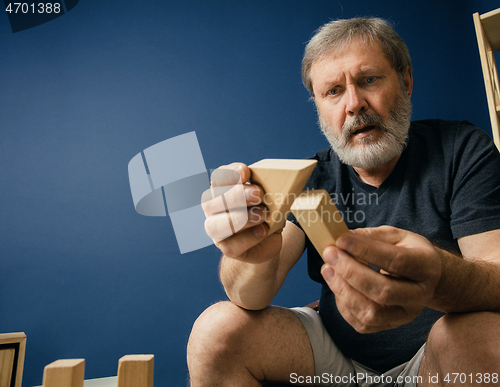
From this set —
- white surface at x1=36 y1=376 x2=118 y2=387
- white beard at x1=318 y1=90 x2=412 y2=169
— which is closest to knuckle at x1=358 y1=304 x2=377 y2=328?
white beard at x1=318 y1=90 x2=412 y2=169

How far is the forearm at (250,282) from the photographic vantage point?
747mm

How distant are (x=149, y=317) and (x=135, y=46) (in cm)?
144

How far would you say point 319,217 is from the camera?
0.46 meters

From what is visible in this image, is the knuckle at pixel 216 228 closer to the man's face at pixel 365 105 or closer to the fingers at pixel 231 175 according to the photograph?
the fingers at pixel 231 175

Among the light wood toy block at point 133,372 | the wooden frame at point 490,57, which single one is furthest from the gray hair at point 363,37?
the light wood toy block at point 133,372

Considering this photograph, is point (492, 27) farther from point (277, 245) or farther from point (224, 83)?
point (277, 245)

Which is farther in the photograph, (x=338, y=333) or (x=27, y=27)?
(x=27, y=27)

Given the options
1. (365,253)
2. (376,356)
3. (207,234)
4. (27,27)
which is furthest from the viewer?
(27,27)

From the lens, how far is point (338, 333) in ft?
2.90

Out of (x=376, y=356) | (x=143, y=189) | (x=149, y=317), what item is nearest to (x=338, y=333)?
(x=376, y=356)

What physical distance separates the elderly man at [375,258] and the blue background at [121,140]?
0.79 meters

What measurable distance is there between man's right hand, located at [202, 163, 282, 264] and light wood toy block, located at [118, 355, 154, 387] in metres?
0.21

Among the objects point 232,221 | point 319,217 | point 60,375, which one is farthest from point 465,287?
point 60,375

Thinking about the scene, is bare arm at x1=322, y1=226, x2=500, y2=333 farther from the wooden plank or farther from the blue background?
the wooden plank
